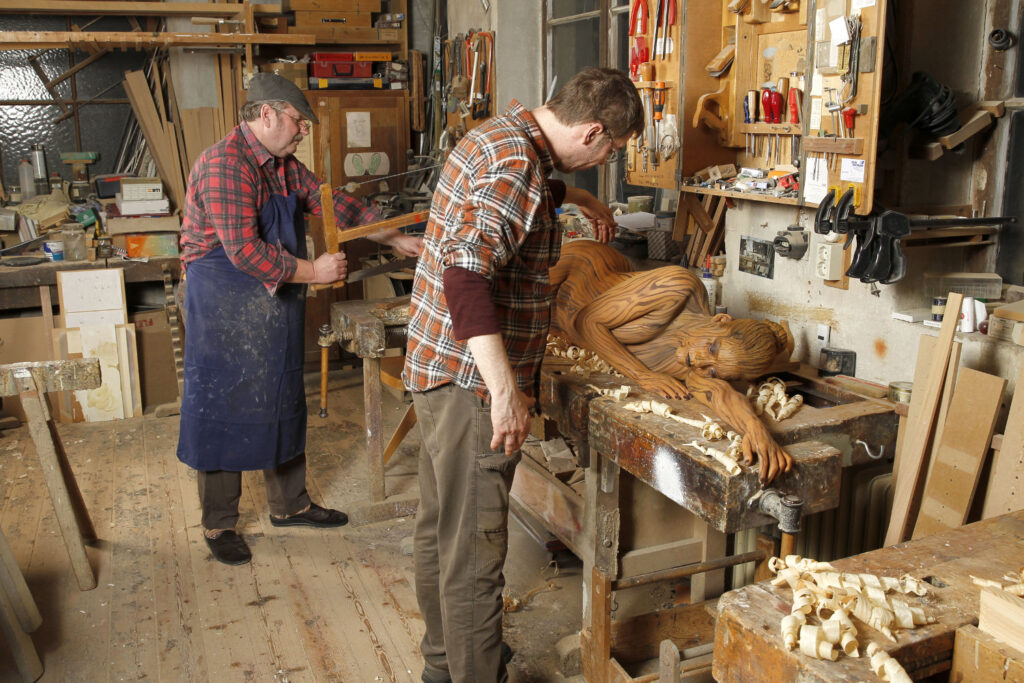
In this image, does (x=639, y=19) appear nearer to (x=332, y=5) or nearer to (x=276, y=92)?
(x=276, y=92)

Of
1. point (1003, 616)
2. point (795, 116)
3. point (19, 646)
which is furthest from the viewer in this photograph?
point (795, 116)

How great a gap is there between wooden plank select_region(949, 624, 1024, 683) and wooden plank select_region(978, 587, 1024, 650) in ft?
0.04

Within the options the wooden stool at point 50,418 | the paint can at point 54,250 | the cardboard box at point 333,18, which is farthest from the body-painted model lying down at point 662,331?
the cardboard box at point 333,18

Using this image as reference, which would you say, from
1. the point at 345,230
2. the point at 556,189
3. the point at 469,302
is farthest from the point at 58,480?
the point at 556,189

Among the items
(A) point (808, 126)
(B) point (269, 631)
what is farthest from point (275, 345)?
(A) point (808, 126)

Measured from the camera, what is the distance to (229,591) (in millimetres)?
3293

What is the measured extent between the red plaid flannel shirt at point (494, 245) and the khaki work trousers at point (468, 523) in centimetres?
8

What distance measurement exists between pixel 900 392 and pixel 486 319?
4.33 feet

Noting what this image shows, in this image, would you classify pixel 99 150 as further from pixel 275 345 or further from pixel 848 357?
pixel 848 357

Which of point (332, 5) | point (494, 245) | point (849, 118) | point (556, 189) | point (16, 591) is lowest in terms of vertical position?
point (16, 591)

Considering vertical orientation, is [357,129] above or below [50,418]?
above

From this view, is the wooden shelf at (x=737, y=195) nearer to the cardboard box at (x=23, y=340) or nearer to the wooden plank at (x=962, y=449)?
the wooden plank at (x=962, y=449)

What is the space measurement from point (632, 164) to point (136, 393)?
3.30 metres

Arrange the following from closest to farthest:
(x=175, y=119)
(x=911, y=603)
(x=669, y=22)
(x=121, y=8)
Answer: (x=911, y=603), (x=669, y=22), (x=121, y=8), (x=175, y=119)
